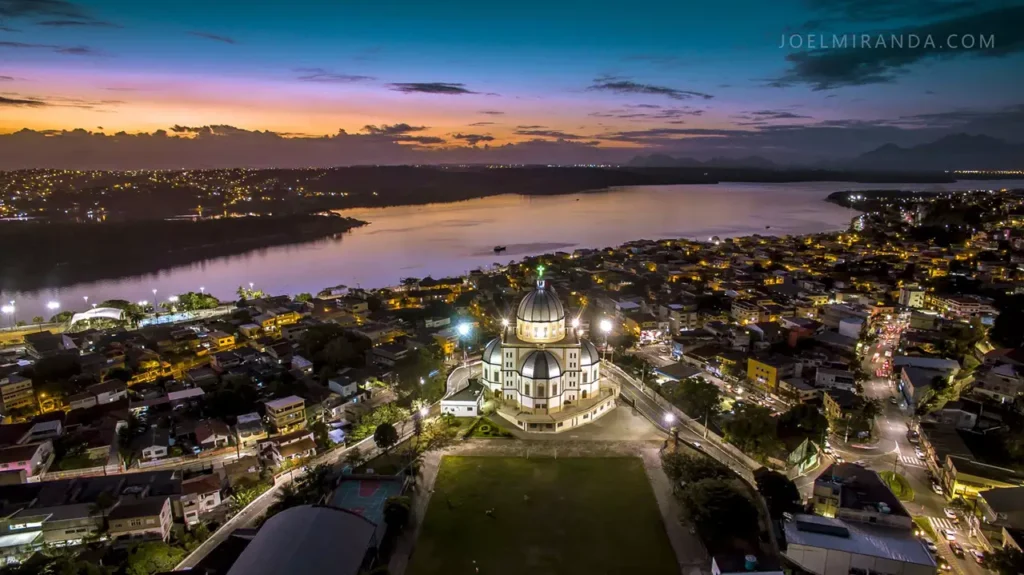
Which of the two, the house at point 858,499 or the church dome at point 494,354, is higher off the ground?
the church dome at point 494,354

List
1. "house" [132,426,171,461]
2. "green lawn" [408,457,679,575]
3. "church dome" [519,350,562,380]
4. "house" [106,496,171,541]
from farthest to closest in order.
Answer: "church dome" [519,350,562,380] < "house" [132,426,171,461] < "house" [106,496,171,541] < "green lawn" [408,457,679,575]

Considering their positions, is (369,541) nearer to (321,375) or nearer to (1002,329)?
(321,375)

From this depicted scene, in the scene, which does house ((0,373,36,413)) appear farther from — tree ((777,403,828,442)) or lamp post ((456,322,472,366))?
tree ((777,403,828,442))

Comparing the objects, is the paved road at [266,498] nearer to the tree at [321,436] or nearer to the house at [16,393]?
the tree at [321,436]

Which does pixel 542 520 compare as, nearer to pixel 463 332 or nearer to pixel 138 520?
pixel 138 520

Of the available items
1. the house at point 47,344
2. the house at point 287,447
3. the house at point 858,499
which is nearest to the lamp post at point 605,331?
the house at point 858,499

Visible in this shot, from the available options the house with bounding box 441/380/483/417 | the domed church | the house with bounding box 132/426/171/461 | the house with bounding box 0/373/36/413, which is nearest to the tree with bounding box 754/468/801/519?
the domed church
